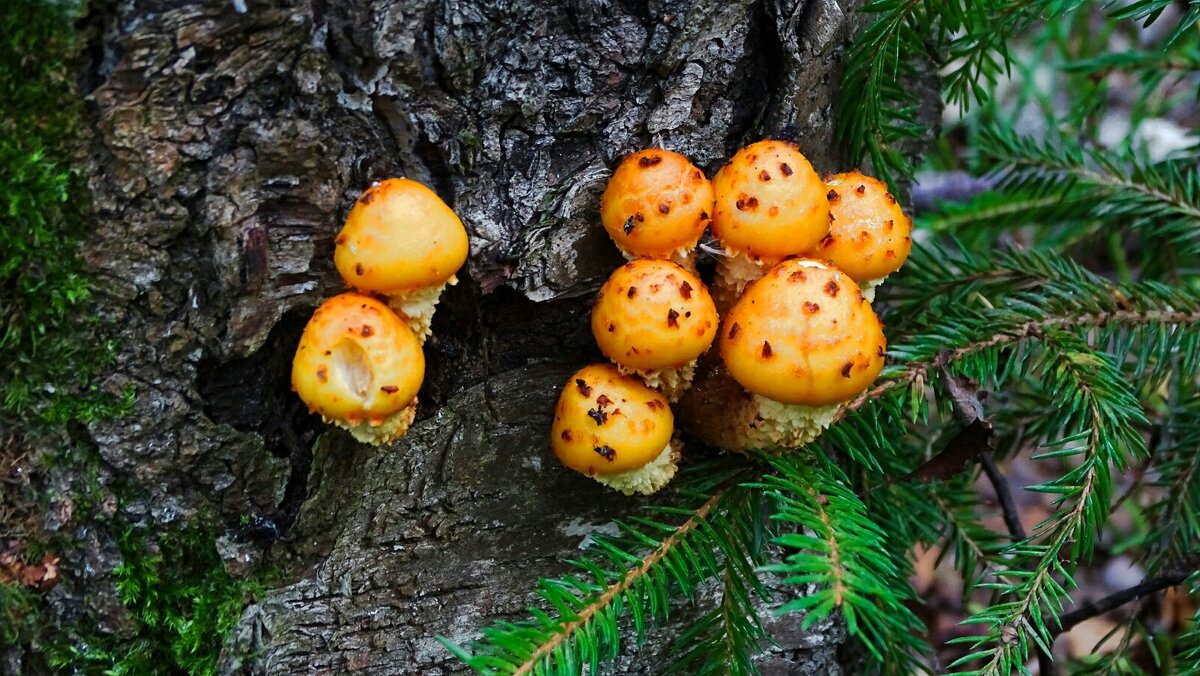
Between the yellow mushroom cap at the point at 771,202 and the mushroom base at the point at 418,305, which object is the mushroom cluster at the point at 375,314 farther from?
the yellow mushroom cap at the point at 771,202

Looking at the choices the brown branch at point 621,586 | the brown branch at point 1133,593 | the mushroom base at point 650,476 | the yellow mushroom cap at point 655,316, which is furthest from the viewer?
the brown branch at point 1133,593

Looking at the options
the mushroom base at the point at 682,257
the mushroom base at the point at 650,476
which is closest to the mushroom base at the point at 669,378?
the mushroom base at the point at 650,476

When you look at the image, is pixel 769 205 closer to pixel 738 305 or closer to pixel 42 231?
pixel 738 305


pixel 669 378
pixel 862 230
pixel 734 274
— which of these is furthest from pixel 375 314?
pixel 862 230

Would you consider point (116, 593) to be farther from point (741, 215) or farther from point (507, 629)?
point (741, 215)

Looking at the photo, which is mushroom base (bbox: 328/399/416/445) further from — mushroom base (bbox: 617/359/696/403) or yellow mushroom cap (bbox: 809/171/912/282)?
yellow mushroom cap (bbox: 809/171/912/282)

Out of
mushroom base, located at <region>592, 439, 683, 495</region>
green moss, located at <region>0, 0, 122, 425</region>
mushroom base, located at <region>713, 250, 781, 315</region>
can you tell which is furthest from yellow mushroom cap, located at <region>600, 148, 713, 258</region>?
green moss, located at <region>0, 0, 122, 425</region>
